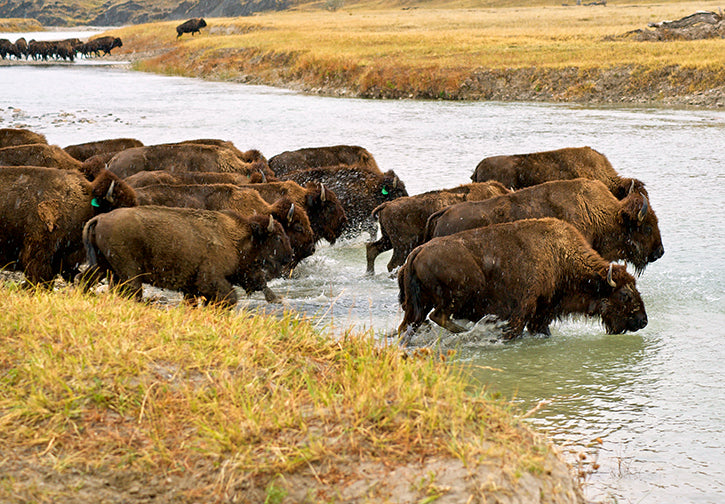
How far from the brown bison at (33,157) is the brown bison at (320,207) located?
3069 millimetres

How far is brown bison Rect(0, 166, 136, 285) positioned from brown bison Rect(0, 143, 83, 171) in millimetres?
2845

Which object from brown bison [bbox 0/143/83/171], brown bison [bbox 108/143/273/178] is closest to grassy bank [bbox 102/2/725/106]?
brown bison [bbox 108/143/273/178]

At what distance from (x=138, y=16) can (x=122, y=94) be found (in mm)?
138641

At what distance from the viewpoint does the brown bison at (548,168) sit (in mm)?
11012

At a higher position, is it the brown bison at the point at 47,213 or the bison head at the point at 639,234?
the brown bison at the point at 47,213

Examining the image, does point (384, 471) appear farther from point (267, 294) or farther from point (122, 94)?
point (122, 94)

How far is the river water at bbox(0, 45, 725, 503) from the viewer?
5.29 meters

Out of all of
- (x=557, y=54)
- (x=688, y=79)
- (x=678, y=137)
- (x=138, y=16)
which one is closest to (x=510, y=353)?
(x=678, y=137)

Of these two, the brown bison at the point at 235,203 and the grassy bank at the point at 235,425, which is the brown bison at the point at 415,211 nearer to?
the brown bison at the point at 235,203

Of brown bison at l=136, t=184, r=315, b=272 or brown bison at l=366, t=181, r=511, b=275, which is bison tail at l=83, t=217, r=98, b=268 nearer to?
brown bison at l=136, t=184, r=315, b=272

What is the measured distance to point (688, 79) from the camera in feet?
93.4

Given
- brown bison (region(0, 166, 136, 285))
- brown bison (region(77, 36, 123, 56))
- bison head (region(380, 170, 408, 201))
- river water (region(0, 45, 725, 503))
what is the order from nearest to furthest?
river water (region(0, 45, 725, 503)) < brown bison (region(0, 166, 136, 285)) < bison head (region(380, 170, 408, 201)) < brown bison (region(77, 36, 123, 56))

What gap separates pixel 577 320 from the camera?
25.2 feet

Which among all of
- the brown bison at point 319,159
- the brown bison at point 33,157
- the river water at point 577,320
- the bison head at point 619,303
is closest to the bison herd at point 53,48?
the river water at point 577,320
